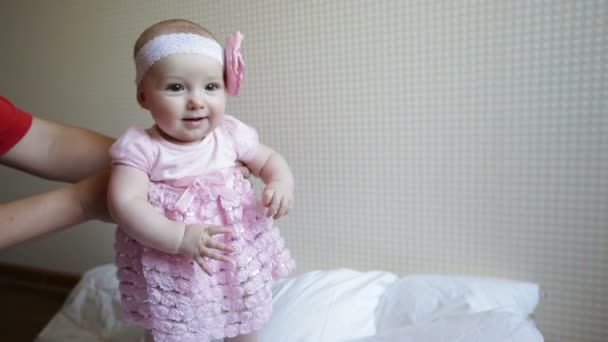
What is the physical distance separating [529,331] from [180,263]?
25.4 inches

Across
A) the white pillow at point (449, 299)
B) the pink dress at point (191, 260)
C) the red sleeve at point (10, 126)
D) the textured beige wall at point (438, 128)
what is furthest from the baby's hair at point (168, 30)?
the white pillow at point (449, 299)

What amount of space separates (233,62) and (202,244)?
0.27m

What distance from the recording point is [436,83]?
3.49 ft

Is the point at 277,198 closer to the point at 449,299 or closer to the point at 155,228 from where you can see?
the point at 155,228

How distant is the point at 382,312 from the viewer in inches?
40.9

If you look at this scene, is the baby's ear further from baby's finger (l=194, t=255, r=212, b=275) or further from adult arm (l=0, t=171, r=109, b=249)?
baby's finger (l=194, t=255, r=212, b=275)

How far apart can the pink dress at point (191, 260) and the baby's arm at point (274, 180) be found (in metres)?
0.04

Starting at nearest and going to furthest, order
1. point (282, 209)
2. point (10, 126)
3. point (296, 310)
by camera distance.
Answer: point (282, 209) → point (10, 126) → point (296, 310)

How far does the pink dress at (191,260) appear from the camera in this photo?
2.13ft

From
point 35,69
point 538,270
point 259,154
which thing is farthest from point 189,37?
point 35,69

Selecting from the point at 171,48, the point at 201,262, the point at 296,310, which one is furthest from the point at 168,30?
the point at 296,310

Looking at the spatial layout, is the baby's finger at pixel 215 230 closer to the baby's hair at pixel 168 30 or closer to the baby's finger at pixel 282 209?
the baby's finger at pixel 282 209

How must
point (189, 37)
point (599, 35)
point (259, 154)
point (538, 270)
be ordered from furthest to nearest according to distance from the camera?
1. point (538, 270)
2. point (599, 35)
3. point (259, 154)
4. point (189, 37)

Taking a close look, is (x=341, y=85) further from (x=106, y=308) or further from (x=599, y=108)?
(x=106, y=308)
